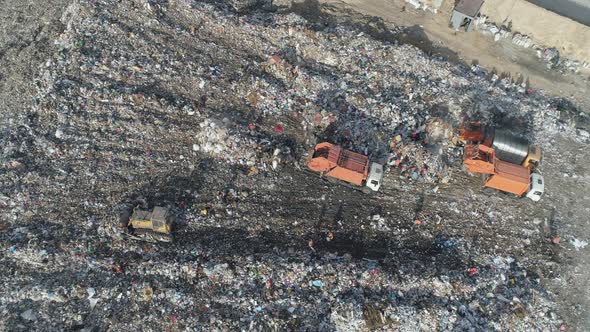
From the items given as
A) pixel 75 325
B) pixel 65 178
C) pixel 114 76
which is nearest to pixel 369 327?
pixel 75 325

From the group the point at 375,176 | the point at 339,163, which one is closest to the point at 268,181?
the point at 339,163

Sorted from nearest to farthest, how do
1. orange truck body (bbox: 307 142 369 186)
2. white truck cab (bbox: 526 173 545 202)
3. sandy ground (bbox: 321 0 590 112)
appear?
orange truck body (bbox: 307 142 369 186)
white truck cab (bbox: 526 173 545 202)
sandy ground (bbox: 321 0 590 112)

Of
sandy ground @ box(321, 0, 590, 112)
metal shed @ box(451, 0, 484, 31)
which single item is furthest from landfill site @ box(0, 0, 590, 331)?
metal shed @ box(451, 0, 484, 31)

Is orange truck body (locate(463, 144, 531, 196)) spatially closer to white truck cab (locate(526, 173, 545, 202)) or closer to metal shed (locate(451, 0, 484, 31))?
white truck cab (locate(526, 173, 545, 202))

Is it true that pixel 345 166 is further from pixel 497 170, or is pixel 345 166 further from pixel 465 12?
pixel 465 12

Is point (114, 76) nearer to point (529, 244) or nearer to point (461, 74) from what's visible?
point (461, 74)

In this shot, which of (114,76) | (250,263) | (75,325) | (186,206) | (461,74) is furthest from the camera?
(461,74)
